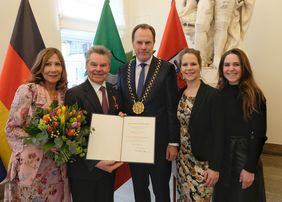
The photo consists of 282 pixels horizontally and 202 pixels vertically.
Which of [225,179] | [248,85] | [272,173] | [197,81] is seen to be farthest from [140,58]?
[272,173]

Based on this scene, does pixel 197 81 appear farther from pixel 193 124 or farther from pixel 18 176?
pixel 18 176

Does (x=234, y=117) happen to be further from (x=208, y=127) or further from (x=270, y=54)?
(x=270, y=54)

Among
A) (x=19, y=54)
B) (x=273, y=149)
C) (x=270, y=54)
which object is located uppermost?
(x=270, y=54)

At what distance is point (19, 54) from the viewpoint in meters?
2.19

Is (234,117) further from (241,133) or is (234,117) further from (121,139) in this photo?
(121,139)

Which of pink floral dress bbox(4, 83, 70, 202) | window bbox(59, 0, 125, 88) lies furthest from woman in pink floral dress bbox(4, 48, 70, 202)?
window bbox(59, 0, 125, 88)

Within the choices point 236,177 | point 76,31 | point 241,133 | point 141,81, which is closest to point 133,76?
point 141,81

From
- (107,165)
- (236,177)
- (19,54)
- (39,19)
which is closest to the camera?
(107,165)

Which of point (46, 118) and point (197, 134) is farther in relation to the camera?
point (197, 134)

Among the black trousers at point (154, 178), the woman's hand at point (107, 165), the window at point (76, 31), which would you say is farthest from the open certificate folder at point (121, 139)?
the window at point (76, 31)

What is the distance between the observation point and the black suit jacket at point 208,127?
5.44 feet

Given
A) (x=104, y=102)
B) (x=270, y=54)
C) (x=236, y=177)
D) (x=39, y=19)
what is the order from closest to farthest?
(x=104, y=102) → (x=236, y=177) → (x=39, y=19) → (x=270, y=54)

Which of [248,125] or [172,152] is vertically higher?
[248,125]

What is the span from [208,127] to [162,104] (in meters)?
0.32
